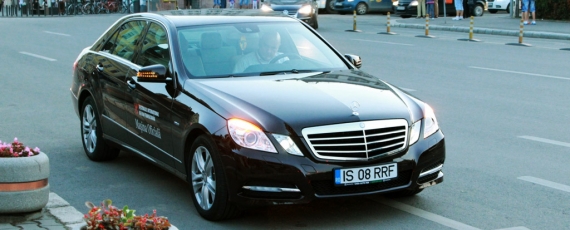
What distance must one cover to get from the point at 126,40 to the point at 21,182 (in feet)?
8.39

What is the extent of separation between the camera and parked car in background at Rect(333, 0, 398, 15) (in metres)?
44.8

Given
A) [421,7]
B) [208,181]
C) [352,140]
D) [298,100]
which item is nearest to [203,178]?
[208,181]

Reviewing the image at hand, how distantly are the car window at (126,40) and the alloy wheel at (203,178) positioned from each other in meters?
1.88

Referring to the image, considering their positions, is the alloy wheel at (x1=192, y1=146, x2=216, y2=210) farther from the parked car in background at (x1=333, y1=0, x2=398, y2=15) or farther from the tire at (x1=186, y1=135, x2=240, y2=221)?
→ the parked car in background at (x1=333, y1=0, x2=398, y2=15)

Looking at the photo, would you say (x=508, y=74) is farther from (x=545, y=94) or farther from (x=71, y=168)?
(x=71, y=168)

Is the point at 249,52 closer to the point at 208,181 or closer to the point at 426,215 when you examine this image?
the point at 208,181

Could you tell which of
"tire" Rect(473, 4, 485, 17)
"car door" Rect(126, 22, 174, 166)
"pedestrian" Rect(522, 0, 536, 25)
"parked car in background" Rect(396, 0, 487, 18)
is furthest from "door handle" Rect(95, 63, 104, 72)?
"tire" Rect(473, 4, 485, 17)

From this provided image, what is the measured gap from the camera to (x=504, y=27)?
30406mm

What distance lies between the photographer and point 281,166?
227 inches

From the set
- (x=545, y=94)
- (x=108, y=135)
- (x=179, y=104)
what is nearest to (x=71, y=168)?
(x=108, y=135)

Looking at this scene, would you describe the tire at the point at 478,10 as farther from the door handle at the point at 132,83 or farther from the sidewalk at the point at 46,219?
the sidewalk at the point at 46,219

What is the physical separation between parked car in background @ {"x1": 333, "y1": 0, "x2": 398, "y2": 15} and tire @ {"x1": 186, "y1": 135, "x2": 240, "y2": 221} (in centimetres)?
3891

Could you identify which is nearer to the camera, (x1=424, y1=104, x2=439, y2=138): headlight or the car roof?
(x1=424, y1=104, x2=439, y2=138): headlight

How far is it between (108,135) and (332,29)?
24.0m
